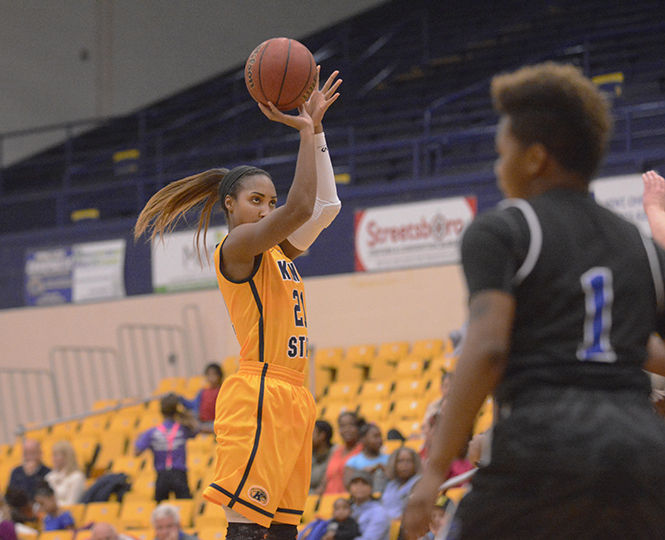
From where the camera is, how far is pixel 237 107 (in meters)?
17.0

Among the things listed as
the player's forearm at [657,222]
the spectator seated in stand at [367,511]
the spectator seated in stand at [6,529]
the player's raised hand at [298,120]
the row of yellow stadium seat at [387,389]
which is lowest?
the spectator seated in stand at [6,529]

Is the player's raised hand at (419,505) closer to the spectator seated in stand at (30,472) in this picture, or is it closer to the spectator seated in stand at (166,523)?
the spectator seated in stand at (166,523)

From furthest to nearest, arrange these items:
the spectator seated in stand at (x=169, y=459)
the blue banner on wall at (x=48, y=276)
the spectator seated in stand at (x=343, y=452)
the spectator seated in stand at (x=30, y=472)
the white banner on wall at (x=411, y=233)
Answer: the blue banner on wall at (x=48, y=276), the white banner on wall at (x=411, y=233), the spectator seated in stand at (x=30, y=472), the spectator seated in stand at (x=169, y=459), the spectator seated in stand at (x=343, y=452)

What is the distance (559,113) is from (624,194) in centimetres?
973

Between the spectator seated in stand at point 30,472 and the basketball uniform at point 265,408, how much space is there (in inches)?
255

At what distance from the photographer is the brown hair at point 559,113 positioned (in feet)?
7.26

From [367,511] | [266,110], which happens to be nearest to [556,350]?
[266,110]

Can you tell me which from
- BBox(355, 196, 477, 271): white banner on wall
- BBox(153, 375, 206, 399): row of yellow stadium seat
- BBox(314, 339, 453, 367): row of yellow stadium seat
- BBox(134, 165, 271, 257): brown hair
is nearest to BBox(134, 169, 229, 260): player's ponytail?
BBox(134, 165, 271, 257): brown hair

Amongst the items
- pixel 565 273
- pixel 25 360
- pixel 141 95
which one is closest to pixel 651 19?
pixel 141 95

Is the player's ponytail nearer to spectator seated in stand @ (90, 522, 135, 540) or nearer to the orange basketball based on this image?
the orange basketball

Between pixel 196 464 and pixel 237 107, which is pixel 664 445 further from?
pixel 237 107

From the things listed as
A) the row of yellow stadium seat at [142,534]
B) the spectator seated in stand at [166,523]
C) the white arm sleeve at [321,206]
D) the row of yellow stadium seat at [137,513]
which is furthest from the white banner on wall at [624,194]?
the white arm sleeve at [321,206]

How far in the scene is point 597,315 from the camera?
2141mm

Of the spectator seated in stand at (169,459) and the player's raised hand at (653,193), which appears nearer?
the player's raised hand at (653,193)
